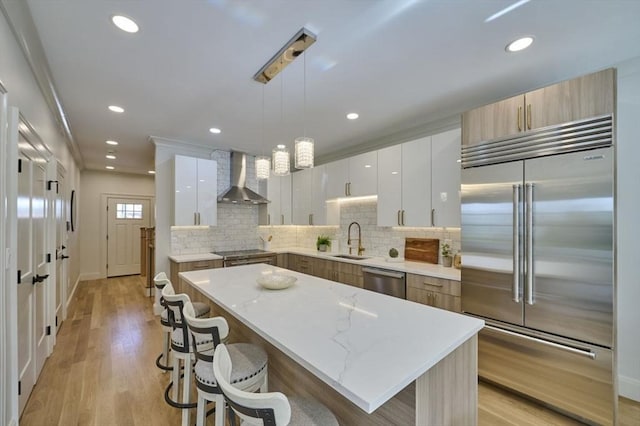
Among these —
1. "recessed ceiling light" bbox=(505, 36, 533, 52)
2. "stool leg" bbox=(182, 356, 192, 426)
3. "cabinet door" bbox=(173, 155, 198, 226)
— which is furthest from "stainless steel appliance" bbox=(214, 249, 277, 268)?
"recessed ceiling light" bbox=(505, 36, 533, 52)

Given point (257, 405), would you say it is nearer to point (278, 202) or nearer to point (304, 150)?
point (304, 150)

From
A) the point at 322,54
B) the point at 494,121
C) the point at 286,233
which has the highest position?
the point at 322,54

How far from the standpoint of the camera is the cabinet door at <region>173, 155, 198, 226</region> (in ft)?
13.6

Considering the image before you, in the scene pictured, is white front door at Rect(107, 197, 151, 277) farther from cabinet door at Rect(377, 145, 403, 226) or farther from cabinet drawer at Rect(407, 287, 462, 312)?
cabinet drawer at Rect(407, 287, 462, 312)

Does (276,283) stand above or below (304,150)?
below

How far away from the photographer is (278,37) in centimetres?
190

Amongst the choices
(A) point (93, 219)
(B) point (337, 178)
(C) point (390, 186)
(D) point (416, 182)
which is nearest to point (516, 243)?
(D) point (416, 182)

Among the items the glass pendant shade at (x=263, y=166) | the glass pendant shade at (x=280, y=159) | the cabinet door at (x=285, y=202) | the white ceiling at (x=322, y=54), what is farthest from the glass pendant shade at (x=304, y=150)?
the cabinet door at (x=285, y=202)

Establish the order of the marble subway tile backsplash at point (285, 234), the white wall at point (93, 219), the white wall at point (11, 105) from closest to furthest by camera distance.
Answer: the white wall at point (11, 105) < the marble subway tile backsplash at point (285, 234) < the white wall at point (93, 219)

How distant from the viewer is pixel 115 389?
8.02 feet

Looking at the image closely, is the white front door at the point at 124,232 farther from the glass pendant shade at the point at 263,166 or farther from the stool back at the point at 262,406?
the stool back at the point at 262,406

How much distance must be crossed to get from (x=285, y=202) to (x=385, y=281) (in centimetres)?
272

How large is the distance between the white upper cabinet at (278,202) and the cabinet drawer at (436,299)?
2871 millimetres

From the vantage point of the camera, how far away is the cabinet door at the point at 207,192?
14.3 ft
